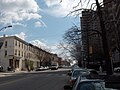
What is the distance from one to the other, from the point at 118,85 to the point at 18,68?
309 ft

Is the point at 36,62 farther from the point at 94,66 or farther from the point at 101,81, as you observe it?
the point at 101,81

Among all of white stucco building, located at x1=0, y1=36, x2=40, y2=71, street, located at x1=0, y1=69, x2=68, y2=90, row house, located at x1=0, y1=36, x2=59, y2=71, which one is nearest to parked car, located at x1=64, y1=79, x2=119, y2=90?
street, located at x1=0, y1=69, x2=68, y2=90

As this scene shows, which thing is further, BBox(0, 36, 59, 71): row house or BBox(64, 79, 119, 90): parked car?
BBox(0, 36, 59, 71): row house

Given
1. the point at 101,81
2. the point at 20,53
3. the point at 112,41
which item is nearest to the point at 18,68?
the point at 20,53

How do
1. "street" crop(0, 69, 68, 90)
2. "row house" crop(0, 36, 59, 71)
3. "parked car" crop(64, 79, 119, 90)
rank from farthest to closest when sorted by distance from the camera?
1. "row house" crop(0, 36, 59, 71)
2. "street" crop(0, 69, 68, 90)
3. "parked car" crop(64, 79, 119, 90)

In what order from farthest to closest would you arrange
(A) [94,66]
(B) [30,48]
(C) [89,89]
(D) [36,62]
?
(D) [36,62], (B) [30,48], (A) [94,66], (C) [89,89]

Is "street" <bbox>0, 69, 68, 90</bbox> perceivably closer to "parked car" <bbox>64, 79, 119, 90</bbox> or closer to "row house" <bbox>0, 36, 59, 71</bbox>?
"parked car" <bbox>64, 79, 119, 90</bbox>

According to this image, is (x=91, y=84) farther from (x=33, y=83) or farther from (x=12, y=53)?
(x=12, y=53)

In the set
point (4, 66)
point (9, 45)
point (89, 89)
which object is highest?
point (9, 45)

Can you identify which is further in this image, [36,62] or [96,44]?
[36,62]

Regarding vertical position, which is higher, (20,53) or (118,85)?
(20,53)

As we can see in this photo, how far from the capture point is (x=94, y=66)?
6494cm

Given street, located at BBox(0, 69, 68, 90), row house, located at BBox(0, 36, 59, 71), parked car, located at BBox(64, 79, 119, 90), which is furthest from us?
row house, located at BBox(0, 36, 59, 71)

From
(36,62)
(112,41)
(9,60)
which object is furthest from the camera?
(36,62)
